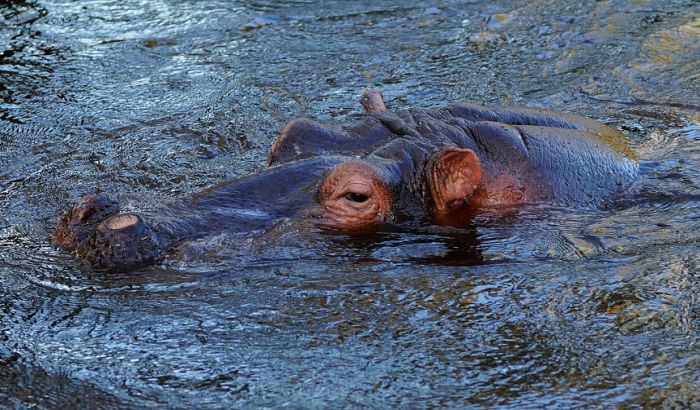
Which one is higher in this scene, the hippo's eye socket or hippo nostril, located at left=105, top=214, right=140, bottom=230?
hippo nostril, located at left=105, top=214, right=140, bottom=230

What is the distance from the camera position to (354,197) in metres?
4.86

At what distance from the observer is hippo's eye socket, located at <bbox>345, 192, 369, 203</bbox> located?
4.84m

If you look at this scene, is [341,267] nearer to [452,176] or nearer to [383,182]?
[383,182]

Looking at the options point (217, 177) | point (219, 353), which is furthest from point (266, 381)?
point (217, 177)

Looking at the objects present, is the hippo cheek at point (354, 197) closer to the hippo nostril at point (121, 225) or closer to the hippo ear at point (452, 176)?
the hippo ear at point (452, 176)

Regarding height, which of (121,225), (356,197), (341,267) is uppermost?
(121,225)

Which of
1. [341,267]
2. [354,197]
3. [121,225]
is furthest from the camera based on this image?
[354,197]

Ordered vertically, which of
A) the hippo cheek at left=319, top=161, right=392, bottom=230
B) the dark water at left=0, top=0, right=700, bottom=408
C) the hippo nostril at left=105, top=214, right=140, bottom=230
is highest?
the hippo nostril at left=105, top=214, right=140, bottom=230

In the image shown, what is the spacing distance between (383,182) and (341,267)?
1.63 ft

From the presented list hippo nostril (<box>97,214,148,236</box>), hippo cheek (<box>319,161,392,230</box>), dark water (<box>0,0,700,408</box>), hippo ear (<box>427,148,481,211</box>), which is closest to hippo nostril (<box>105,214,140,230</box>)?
hippo nostril (<box>97,214,148,236</box>)

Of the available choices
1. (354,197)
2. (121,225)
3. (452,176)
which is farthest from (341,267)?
(121,225)

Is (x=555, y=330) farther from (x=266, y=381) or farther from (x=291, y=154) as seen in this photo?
(x=291, y=154)

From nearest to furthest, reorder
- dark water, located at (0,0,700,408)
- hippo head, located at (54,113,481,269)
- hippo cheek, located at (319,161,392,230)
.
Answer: dark water, located at (0,0,700,408)
hippo head, located at (54,113,481,269)
hippo cheek, located at (319,161,392,230)

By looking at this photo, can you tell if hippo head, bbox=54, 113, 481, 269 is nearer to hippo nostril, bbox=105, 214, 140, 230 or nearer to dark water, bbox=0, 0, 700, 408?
hippo nostril, bbox=105, 214, 140, 230
